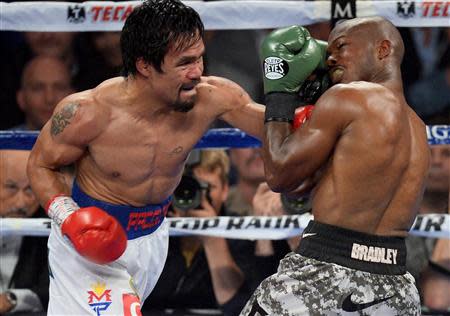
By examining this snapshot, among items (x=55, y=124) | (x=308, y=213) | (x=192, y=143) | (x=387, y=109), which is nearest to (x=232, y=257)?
(x=308, y=213)

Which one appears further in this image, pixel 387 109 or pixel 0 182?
pixel 0 182

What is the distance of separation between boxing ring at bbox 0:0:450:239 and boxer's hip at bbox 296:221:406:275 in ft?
3.03

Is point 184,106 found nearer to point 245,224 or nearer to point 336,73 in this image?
point 336,73

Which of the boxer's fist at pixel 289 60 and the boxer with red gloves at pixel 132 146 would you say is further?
the boxer with red gloves at pixel 132 146

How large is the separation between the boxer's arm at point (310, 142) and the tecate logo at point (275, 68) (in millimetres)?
164

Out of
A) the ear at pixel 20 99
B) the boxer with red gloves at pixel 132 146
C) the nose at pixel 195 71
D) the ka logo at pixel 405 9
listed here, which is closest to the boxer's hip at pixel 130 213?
the boxer with red gloves at pixel 132 146

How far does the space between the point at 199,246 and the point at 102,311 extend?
1.16 metres

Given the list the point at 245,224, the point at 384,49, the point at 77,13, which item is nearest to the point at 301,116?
the point at 384,49

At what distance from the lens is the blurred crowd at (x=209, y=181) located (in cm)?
321

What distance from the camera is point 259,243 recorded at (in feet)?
10.7

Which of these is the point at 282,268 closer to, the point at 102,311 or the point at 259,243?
the point at 102,311

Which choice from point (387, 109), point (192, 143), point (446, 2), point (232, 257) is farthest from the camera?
point (232, 257)

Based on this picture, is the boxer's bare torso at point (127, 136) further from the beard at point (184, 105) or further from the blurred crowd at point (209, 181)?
the blurred crowd at point (209, 181)

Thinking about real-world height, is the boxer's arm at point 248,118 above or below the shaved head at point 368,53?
below
